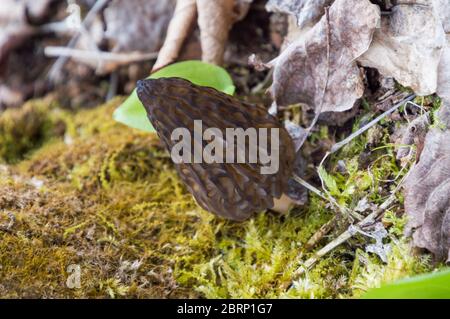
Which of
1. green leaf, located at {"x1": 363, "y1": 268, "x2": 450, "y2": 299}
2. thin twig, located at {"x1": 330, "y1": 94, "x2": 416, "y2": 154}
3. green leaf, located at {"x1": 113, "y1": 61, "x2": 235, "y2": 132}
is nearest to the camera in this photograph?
green leaf, located at {"x1": 363, "y1": 268, "x2": 450, "y2": 299}

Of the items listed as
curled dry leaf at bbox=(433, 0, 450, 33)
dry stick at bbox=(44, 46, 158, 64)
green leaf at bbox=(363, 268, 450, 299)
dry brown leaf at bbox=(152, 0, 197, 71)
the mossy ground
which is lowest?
the mossy ground

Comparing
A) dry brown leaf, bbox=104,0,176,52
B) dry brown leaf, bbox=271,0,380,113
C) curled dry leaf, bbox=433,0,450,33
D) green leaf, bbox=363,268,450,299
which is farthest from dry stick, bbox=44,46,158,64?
green leaf, bbox=363,268,450,299

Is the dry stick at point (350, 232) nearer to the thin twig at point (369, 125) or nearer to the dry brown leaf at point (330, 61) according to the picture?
the thin twig at point (369, 125)

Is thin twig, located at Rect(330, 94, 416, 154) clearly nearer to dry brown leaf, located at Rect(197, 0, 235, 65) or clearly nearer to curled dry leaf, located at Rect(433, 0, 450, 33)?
curled dry leaf, located at Rect(433, 0, 450, 33)

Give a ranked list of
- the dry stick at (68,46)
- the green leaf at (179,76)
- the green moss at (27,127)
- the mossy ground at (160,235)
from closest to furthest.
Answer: the mossy ground at (160,235), the green leaf at (179,76), the green moss at (27,127), the dry stick at (68,46)

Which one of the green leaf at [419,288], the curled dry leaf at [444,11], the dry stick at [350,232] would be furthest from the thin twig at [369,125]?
the green leaf at [419,288]

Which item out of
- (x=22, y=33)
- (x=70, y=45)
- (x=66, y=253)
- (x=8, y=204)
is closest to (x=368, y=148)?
(x=66, y=253)
